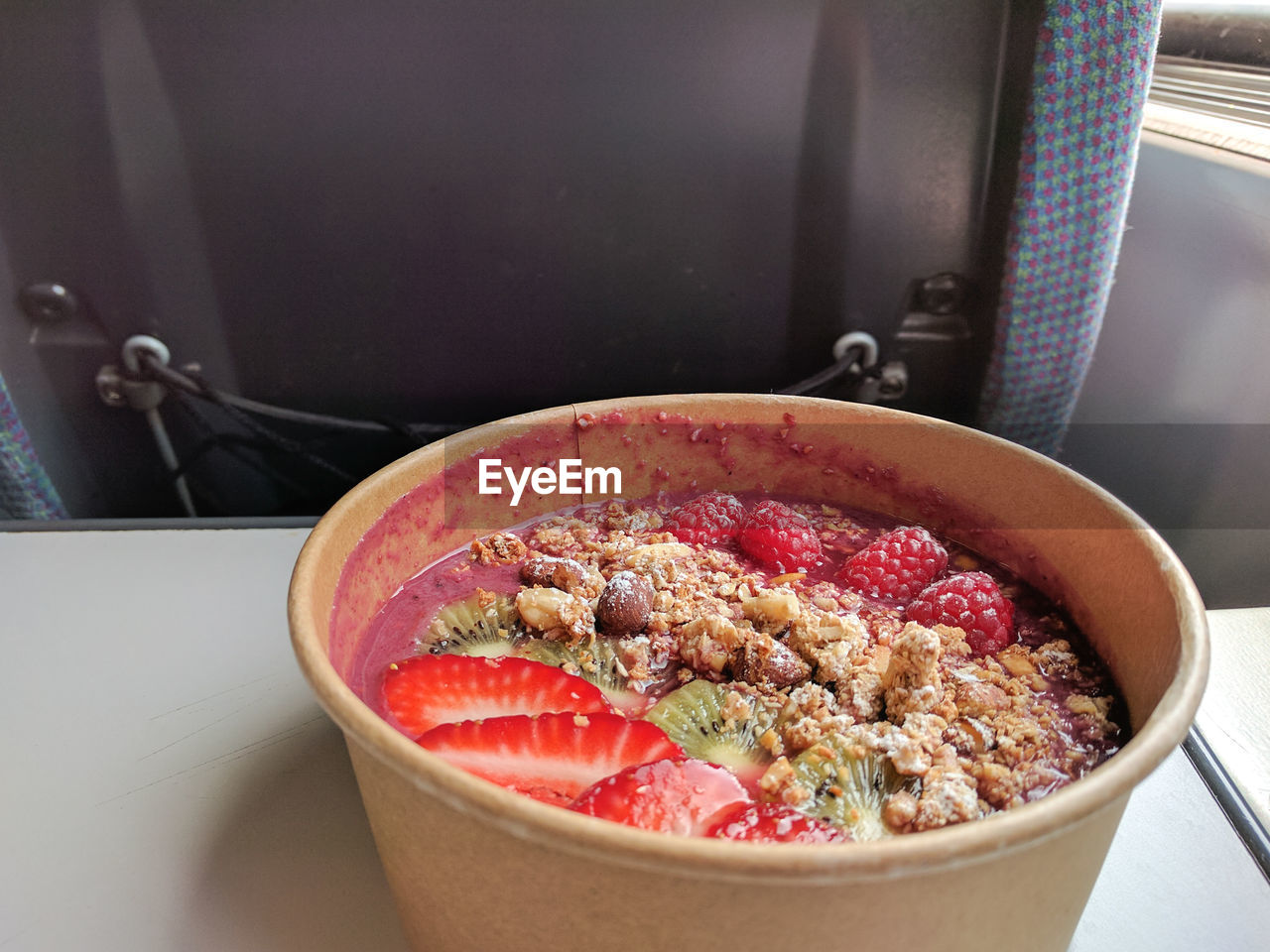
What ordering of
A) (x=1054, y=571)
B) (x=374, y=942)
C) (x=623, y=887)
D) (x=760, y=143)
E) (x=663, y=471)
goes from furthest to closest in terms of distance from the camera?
(x=760, y=143), (x=663, y=471), (x=1054, y=571), (x=374, y=942), (x=623, y=887)

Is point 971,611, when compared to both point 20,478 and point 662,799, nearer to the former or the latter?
point 662,799

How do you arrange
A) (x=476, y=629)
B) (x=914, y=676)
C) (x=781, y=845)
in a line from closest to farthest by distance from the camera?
1. (x=781, y=845)
2. (x=914, y=676)
3. (x=476, y=629)

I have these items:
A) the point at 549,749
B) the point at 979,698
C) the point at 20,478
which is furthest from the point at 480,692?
the point at 20,478

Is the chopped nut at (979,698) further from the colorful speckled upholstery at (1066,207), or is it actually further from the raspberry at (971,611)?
the colorful speckled upholstery at (1066,207)

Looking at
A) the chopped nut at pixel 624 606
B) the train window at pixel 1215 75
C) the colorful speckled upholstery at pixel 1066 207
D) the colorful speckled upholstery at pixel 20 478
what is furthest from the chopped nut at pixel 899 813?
the colorful speckled upholstery at pixel 20 478

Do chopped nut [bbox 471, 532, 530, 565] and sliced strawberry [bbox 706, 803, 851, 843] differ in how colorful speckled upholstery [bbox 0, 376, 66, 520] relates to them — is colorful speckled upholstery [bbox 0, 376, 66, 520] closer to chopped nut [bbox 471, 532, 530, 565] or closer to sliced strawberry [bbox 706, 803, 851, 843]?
chopped nut [bbox 471, 532, 530, 565]

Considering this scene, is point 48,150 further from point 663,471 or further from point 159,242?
point 663,471

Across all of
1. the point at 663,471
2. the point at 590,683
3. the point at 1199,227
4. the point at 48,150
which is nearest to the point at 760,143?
the point at 663,471
